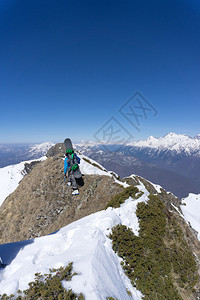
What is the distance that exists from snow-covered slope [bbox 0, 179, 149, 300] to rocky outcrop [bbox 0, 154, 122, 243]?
328 inches

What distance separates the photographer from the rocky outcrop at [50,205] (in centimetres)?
1764

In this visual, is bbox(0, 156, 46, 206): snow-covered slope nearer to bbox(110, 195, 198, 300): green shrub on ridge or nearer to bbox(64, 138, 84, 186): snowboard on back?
bbox(64, 138, 84, 186): snowboard on back

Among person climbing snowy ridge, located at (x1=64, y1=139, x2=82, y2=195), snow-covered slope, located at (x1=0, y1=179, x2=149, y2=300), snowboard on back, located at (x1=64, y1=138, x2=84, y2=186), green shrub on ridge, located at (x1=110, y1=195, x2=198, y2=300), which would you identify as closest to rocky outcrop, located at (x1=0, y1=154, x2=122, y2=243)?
snowboard on back, located at (x1=64, y1=138, x2=84, y2=186)

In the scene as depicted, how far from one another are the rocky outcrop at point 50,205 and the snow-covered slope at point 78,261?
8319 mm

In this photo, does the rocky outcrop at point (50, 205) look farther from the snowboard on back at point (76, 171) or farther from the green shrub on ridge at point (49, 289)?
the green shrub on ridge at point (49, 289)

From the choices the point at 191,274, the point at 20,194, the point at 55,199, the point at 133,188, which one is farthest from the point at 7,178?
the point at 191,274

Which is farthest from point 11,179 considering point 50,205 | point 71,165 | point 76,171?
point 71,165

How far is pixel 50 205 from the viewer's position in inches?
787

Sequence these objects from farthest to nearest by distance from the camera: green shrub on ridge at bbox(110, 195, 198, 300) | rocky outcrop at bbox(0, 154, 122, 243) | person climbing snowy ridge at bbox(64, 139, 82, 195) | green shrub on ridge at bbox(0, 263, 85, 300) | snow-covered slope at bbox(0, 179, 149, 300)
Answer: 1. person climbing snowy ridge at bbox(64, 139, 82, 195)
2. rocky outcrop at bbox(0, 154, 122, 243)
3. green shrub on ridge at bbox(110, 195, 198, 300)
4. snow-covered slope at bbox(0, 179, 149, 300)
5. green shrub on ridge at bbox(0, 263, 85, 300)

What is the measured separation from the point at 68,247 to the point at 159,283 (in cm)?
501

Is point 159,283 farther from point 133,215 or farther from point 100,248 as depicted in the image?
point 133,215

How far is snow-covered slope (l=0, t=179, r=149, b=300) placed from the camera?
4991 mm

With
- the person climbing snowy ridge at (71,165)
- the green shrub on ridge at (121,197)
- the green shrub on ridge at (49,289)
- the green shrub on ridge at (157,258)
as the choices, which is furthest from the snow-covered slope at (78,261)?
the person climbing snowy ridge at (71,165)

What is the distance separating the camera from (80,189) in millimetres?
20547
